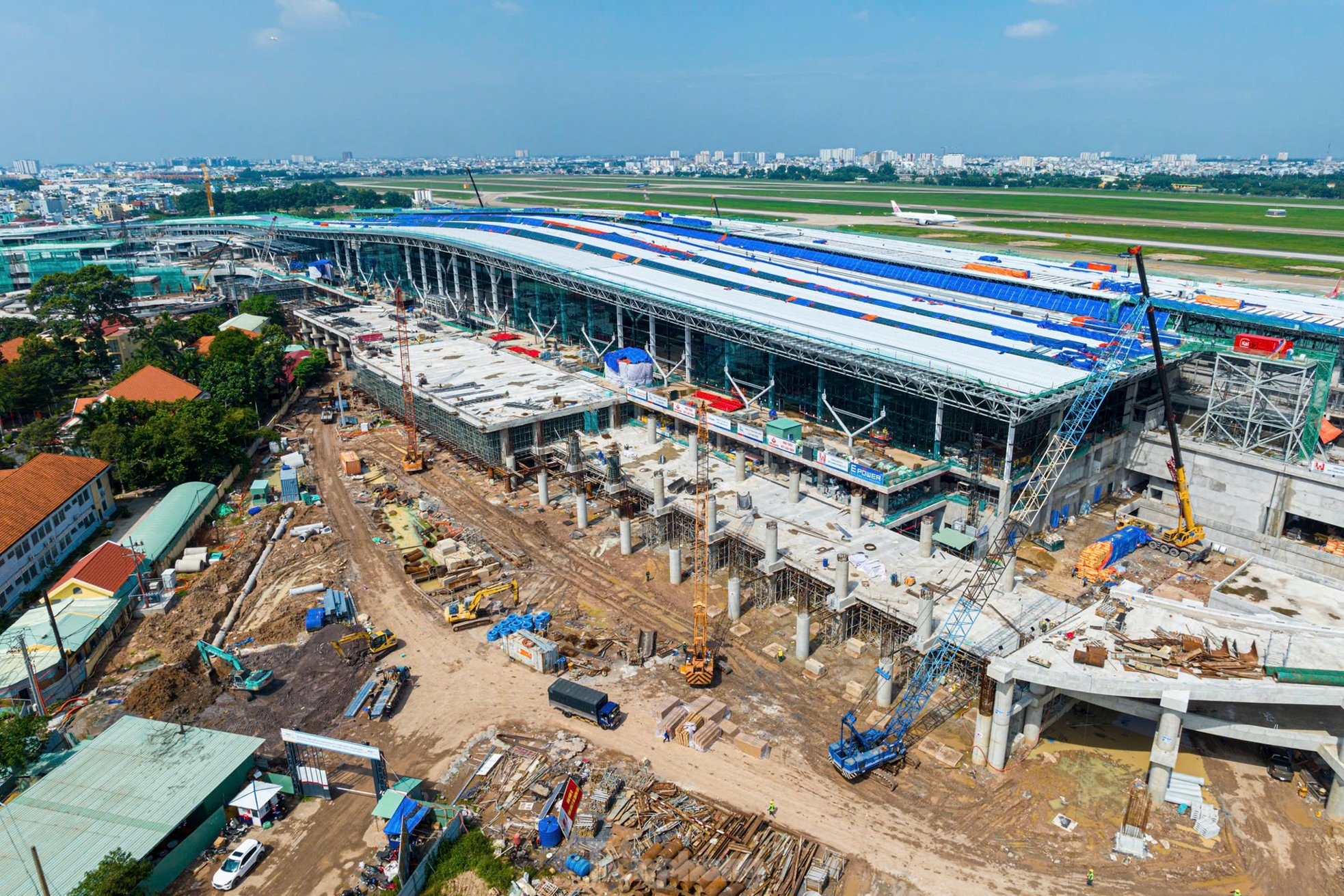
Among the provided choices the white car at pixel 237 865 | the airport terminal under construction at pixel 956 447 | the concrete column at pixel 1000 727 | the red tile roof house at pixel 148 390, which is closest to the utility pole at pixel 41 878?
the white car at pixel 237 865

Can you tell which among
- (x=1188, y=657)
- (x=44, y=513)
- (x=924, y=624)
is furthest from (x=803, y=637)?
(x=44, y=513)

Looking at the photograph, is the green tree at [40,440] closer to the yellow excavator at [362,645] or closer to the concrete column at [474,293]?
the yellow excavator at [362,645]

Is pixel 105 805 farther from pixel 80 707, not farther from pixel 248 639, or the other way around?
pixel 248 639

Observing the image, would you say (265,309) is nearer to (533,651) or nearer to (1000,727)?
(533,651)

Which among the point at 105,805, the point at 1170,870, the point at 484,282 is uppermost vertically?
the point at 484,282

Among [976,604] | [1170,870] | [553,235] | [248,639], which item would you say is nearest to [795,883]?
[1170,870]

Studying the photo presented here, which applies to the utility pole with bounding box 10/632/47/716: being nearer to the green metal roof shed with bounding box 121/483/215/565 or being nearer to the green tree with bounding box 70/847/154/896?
the green metal roof shed with bounding box 121/483/215/565
